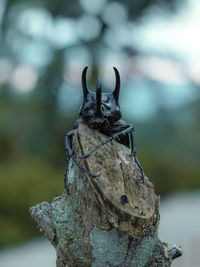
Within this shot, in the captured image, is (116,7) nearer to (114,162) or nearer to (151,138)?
(151,138)

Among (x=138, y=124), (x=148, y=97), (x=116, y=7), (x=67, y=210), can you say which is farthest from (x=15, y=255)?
(x=116, y=7)

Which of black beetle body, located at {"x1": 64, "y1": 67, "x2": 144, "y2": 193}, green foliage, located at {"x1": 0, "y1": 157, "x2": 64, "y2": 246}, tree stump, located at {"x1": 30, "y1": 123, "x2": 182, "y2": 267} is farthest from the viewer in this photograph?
green foliage, located at {"x1": 0, "y1": 157, "x2": 64, "y2": 246}

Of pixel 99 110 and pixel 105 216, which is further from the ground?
pixel 99 110

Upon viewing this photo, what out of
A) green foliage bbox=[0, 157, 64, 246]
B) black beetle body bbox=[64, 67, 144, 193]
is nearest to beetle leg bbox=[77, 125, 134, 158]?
black beetle body bbox=[64, 67, 144, 193]

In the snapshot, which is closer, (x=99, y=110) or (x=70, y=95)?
(x=99, y=110)

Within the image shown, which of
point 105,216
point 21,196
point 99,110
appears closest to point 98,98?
point 99,110

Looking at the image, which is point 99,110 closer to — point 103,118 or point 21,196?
point 103,118

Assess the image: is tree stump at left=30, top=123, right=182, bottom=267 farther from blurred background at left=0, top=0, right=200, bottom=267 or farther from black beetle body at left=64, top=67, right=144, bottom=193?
blurred background at left=0, top=0, right=200, bottom=267

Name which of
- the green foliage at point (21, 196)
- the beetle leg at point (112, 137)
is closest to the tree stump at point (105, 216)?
the beetle leg at point (112, 137)

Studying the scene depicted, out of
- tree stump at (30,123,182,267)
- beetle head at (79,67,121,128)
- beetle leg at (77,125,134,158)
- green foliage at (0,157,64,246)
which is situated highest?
beetle head at (79,67,121,128)

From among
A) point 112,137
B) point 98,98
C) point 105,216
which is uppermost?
point 98,98
